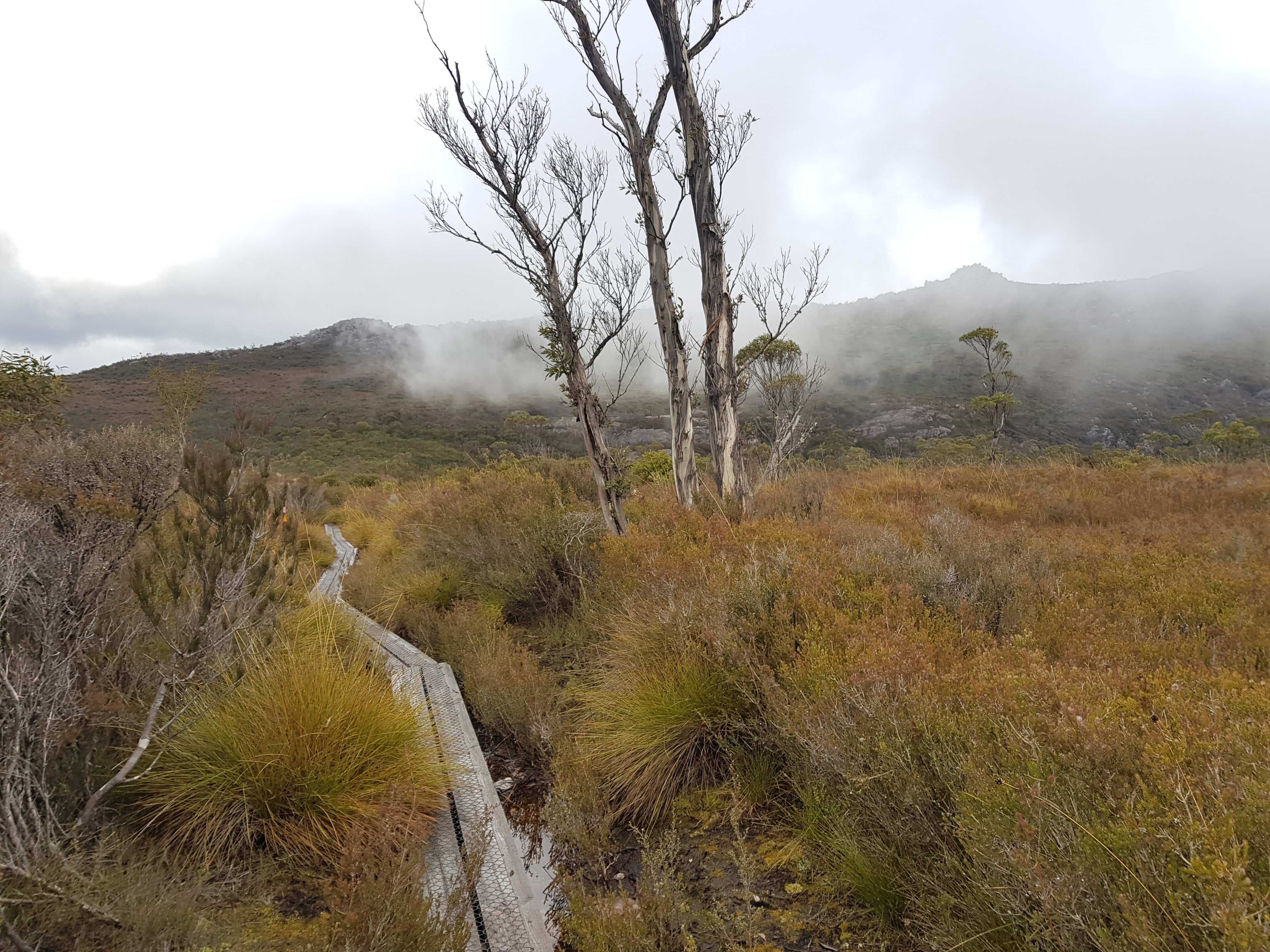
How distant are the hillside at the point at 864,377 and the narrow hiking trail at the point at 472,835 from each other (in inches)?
1005

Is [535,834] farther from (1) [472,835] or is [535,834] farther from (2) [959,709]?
(2) [959,709]

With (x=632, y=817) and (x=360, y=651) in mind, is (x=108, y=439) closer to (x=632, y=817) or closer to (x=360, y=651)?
(x=360, y=651)

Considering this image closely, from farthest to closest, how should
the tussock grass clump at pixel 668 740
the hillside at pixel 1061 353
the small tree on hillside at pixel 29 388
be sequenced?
1. the hillside at pixel 1061 353
2. the small tree on hillside at pixel 29 388
3. the tussock grass clump at pixel 668 740

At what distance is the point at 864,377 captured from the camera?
207 ft

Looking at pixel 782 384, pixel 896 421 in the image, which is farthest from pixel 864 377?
pixel 782 384

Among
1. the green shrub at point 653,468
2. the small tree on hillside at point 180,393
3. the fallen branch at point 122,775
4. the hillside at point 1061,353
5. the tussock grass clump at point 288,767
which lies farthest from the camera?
the hillside at point 1061,353

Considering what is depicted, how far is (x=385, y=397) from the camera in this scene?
2190 inches

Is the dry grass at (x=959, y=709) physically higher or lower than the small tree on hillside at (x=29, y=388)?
lower

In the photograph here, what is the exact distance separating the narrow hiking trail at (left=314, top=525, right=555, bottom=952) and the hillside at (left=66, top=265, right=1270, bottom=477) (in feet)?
83.8

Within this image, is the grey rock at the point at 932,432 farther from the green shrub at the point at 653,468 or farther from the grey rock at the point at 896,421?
the green shrub at the point at 653,468

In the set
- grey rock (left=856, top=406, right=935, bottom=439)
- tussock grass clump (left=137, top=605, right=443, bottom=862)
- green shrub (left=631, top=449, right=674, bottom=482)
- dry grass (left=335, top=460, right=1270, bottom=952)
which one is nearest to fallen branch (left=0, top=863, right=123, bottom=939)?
tussock grass clump (left=137, top=605, right=443, bottom=862)

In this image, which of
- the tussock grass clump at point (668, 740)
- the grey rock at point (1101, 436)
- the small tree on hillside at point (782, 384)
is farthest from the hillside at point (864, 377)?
the tussock grass clump at point (668, 740)

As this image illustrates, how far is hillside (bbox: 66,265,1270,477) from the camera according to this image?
132 ft

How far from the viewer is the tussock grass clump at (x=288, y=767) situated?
266cm
